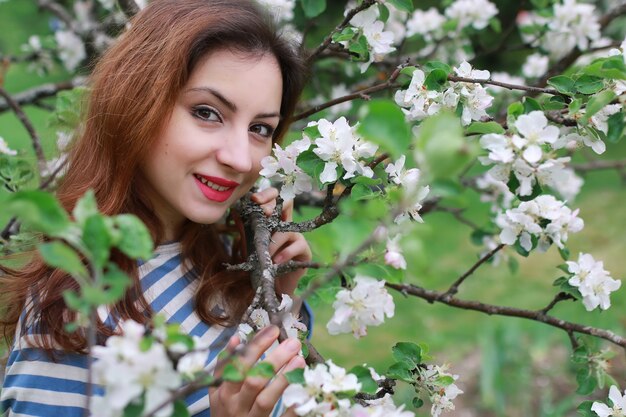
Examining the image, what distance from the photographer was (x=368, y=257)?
0.97m

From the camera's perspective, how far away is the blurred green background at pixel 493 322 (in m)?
2.82

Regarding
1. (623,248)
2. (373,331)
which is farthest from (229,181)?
(623,248)

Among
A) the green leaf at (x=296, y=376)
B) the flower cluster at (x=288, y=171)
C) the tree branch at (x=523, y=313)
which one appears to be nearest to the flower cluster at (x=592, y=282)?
the tree branch at (x=523, y=313)

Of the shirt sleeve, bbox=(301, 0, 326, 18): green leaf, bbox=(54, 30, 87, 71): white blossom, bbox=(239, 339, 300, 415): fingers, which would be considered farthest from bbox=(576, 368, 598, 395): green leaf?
bbox=(54, 30, 87, 71): white blossom

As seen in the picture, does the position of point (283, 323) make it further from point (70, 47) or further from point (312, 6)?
point (70, 47)

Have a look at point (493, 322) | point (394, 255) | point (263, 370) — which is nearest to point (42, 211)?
point (263, 370)

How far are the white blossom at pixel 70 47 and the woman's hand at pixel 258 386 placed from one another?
182cm

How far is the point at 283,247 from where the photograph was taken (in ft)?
5.10

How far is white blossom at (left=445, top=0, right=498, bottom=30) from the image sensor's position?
225 cm

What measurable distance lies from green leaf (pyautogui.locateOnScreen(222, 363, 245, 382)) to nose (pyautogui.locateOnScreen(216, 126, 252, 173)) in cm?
56

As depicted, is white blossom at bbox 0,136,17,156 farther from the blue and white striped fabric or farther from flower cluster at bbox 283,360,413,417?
flower cluster at bbox 283,360,413,417

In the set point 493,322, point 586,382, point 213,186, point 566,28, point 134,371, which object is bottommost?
point 493,322

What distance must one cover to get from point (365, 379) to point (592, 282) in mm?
522

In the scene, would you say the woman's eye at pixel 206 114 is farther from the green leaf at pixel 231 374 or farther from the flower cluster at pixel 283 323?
the green leaf at pixel 231 374
